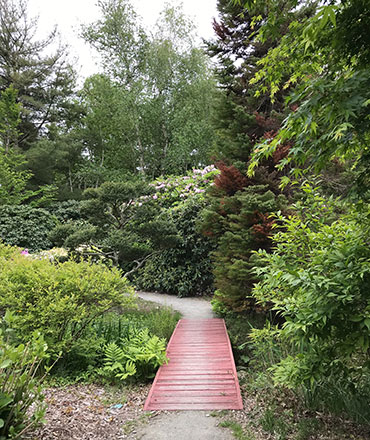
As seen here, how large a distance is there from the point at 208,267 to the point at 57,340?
4930mm

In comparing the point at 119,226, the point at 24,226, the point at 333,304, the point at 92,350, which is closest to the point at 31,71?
the point at 24,226

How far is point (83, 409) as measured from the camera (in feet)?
10.3

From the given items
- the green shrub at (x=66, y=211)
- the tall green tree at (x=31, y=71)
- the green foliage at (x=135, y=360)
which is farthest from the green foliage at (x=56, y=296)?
the tall green tree at (x=31, y=71)

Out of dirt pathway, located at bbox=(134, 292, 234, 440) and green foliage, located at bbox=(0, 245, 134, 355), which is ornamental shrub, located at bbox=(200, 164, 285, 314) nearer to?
green foliage, located at bbox=(0, 245, 134, 355)

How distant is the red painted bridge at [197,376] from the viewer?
10.4 feet

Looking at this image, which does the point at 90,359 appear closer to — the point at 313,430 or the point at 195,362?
the point at 195,362

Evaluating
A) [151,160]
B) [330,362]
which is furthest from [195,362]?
[151,160]

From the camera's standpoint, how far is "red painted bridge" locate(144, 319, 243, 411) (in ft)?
10.4

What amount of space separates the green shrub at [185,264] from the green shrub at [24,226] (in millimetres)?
4436

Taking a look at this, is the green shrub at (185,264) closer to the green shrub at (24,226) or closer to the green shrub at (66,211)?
the green shrub at (24,226)

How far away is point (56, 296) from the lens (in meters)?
3.71

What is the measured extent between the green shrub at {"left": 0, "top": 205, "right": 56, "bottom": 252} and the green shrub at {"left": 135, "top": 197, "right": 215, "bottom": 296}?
444 centimetres

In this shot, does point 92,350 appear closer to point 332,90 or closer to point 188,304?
point 188,304

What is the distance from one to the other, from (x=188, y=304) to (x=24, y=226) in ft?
A: 23.9
